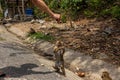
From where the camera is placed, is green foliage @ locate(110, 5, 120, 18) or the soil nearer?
the soil

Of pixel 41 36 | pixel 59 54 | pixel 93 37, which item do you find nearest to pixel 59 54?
pixel 59 54

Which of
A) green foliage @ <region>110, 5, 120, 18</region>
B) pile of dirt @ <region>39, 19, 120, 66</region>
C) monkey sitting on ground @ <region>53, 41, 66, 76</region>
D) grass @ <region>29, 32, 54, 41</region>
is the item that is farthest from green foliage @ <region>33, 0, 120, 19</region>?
monkey sitting on ground @ <region>53, 41, 66, 76</region>

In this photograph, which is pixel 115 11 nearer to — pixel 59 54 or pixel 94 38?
pixel 94 38

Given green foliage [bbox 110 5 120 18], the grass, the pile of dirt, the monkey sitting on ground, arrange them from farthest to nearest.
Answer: green foliage [bbox 110 5 120 18], the grass, the pile of dirt, the monkey sitting on ground

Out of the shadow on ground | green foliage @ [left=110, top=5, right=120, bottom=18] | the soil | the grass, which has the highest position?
green foliage @ [left=110, top=5, right=120, bottom=18]

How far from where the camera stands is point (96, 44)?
10086mm

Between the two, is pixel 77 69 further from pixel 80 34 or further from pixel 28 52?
pixel 80 34

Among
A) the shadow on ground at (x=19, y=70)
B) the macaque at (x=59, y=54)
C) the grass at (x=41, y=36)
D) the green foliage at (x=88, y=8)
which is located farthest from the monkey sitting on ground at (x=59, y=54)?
the green foliage at (x=88, y=8)

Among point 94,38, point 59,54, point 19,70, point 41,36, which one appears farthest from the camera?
point 41,36

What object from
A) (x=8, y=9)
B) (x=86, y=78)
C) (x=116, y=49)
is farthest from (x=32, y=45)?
(x=8, y=9)

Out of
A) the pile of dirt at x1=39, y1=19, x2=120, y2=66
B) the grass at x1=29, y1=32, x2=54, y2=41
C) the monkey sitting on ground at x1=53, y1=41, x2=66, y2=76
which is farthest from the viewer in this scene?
the grass at x1=29, y1=32, x2=54, y2=41

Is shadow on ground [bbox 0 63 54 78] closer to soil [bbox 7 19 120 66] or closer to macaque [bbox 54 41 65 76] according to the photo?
macaque [bbox 54 41 65 76]

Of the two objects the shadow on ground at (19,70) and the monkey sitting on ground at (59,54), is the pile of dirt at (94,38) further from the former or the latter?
the shadow on ground at (19,70)

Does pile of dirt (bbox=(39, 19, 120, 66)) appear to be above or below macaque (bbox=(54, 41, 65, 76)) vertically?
below
